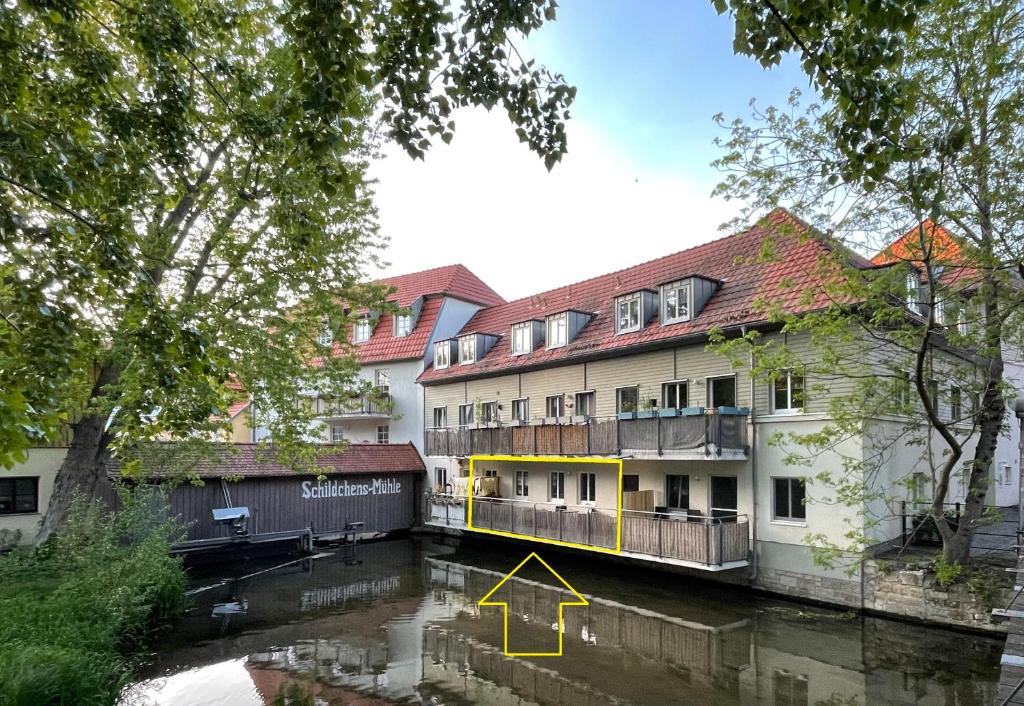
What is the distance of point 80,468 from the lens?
48.0ft

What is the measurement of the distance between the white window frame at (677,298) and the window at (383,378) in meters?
15.7

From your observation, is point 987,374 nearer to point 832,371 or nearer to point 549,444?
point 832,371

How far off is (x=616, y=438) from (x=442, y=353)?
39.3ft

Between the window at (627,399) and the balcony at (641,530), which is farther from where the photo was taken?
the window at (627,399)

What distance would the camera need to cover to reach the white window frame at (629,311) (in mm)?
20281

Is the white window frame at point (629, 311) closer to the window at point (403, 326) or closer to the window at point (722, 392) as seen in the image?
the window at point (722, 392)

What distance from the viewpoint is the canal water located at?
10.4 m

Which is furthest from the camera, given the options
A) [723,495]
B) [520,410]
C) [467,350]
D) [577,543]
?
[467,350]

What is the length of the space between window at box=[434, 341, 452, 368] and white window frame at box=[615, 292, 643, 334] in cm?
948

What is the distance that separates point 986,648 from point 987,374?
5310 millimetres

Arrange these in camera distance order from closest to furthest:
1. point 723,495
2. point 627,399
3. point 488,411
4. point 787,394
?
1. point 787,394
2. point 723,495
3. point 627,399
4. point 488,411

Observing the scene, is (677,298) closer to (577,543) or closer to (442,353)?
(577,543)

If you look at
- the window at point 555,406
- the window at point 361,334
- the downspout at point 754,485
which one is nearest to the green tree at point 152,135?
the downspout at point 754,485

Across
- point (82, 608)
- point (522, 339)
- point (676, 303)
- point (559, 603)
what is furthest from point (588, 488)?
point (82, 608)
